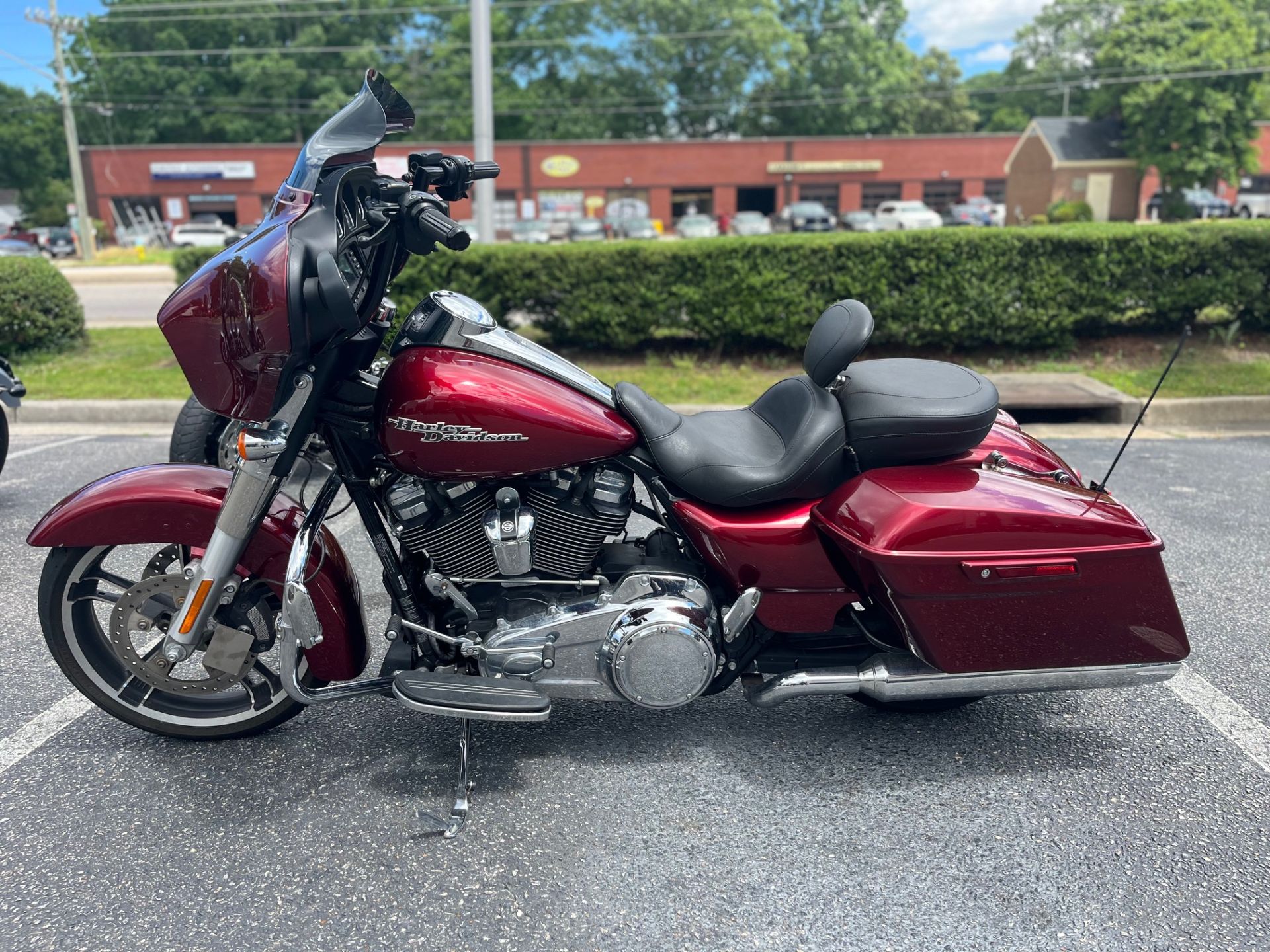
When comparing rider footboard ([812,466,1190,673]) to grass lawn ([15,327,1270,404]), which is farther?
grass lawn ([15,327,1270,404])

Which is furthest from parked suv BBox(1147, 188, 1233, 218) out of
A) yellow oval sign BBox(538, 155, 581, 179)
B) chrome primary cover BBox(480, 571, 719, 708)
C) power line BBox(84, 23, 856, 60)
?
chrome primary cover BBox(480, 571, 719, 708)

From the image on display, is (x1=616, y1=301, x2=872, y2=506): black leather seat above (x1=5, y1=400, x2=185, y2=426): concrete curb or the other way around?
above

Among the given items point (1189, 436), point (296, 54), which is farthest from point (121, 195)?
point (1189, 436)

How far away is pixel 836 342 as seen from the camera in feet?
8.13

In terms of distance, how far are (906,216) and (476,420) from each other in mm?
41881

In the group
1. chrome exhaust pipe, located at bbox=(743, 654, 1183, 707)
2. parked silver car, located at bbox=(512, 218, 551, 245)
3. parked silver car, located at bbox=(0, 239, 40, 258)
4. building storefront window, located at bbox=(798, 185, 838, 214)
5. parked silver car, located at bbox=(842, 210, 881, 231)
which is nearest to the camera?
chrome exhaust pipe, located at bbox=(743, 654, 1183, 707)

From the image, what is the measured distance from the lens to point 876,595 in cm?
254

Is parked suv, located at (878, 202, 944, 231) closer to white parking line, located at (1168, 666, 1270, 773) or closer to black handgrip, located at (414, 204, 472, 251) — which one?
white parking line, located at (1168, 666, 1270, 773)

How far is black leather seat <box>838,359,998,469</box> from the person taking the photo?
2.49m

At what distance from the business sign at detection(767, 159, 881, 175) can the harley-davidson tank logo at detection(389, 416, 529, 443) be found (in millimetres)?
49326

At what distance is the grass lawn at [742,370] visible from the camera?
24.2ft

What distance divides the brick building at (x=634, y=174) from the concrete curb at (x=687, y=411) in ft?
131

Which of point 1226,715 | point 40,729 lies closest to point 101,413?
point 40,729

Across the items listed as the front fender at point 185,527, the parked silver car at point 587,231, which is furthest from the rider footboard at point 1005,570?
the parked silver car at point 587,231
